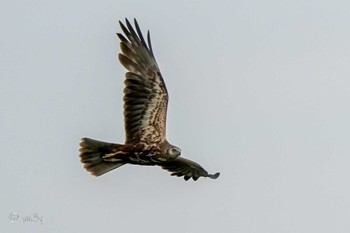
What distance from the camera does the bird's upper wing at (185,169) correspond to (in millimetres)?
21859

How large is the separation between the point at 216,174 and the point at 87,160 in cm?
230

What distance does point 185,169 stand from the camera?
22156 mm

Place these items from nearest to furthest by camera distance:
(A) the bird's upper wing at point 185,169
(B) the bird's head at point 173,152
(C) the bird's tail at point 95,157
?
(B) the bird's head at point 173,152 → (C) the bird's tail at point 95,157 → (A) the bird's upper wing at point 185,169

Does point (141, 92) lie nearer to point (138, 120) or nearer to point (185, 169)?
point (138, 120)

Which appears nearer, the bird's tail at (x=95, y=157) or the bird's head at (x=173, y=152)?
the bird's head at (x=173, y=152)

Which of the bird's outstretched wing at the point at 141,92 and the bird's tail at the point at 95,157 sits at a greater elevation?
the bird's outstretched wing at the point at 141,92

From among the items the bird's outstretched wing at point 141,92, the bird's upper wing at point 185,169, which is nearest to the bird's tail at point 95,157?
the bird's outstretched wing at point 141,92

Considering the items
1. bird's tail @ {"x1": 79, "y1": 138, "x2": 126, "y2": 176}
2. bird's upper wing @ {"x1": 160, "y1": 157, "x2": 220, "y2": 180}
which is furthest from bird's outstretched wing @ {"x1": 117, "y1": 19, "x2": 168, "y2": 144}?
bird's upper wing @ {"x1": 160, "y1": 157, "x2": 220, "y2": 180}

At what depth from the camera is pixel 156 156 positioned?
20531mm

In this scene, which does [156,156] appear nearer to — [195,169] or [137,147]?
[137,147]

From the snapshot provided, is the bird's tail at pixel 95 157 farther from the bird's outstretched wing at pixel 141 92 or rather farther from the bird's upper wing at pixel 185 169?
the bird's upper wing at pixel 185 169

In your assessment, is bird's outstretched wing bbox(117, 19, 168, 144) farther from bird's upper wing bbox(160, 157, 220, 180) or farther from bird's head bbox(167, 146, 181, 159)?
bird's upper wing bbox(160, 157, 220, 180)

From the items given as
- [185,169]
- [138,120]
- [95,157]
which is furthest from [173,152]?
[185,169]

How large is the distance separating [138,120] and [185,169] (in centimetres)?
188
